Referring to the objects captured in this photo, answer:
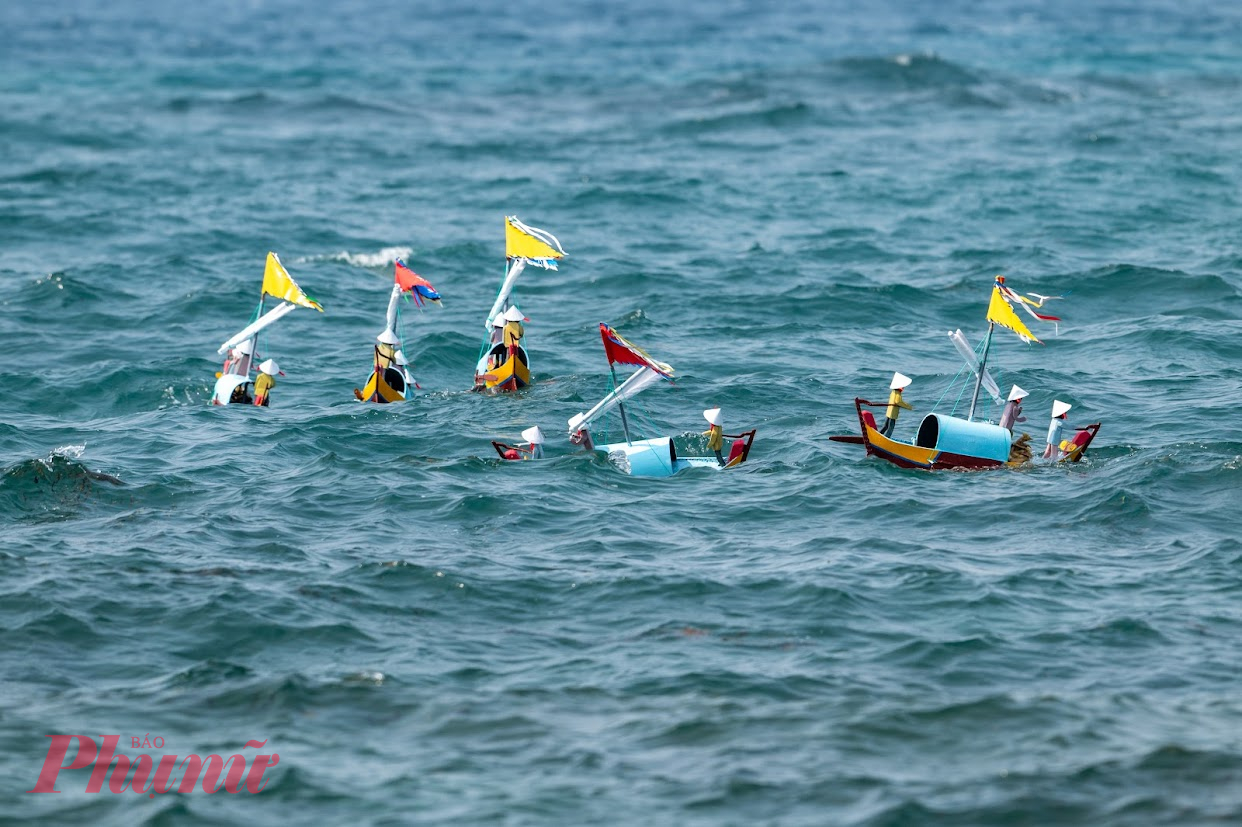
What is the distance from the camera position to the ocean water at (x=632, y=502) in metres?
16.2

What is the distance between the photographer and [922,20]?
112125 millimetres

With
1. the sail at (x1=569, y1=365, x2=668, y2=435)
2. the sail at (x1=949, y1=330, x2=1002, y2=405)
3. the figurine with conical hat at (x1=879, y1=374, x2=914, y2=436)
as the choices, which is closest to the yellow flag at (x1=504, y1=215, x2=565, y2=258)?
the sail at (x1=569, y1=365, x2=668, y2=435)

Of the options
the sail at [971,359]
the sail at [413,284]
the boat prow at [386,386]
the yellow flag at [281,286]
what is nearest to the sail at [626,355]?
the sail at [971,359]

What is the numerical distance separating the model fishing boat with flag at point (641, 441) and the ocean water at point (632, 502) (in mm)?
407

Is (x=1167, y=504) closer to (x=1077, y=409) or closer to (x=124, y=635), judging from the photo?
(x=1077, y=409)

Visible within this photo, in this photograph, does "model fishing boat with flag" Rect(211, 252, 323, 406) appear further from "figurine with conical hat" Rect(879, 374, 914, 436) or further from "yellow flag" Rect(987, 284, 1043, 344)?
"yellow flag" Rect(987, 284, 1043, 344)

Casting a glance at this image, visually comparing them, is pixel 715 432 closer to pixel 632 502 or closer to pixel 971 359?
pixel 632 502

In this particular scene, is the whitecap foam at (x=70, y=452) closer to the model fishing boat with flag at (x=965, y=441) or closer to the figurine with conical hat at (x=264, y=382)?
the figurine with conical hat at (x=264, y=382)

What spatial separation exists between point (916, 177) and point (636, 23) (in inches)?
2551

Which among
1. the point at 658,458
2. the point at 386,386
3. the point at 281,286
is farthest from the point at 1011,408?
the point at 281,286

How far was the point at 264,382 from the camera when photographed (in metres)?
29.3

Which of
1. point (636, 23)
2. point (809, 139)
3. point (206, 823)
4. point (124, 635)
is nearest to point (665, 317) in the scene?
point (124, 635)

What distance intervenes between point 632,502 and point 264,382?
30.5ft

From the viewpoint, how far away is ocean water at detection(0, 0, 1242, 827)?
16.2m
